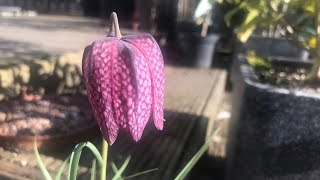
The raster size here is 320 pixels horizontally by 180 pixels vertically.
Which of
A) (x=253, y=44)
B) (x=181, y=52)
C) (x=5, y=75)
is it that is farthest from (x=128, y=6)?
(x=5, y=75)

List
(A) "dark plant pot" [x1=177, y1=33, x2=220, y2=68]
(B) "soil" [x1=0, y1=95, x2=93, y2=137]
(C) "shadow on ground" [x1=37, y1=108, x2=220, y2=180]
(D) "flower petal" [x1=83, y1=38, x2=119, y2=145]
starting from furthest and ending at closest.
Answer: (A) "dark plant pot" [x1=177, y1=33, x2=220, y2=68] → (B) "soil" [x1=0, y1=95, x2=93, y2=137] → (C) "shadow on ground" [x1=37, y1=108, x2=220, y2=180] → (D) "flower petal" [x1=83, y1=38, x2=119, y2=145]

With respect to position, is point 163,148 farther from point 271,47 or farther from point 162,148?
point 271,47

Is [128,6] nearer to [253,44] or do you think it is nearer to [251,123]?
[253,44]

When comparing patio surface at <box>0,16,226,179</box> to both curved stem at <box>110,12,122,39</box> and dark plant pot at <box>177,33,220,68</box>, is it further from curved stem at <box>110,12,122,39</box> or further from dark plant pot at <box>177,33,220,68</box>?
dark plant pot at <box>177,33,220,68</box>

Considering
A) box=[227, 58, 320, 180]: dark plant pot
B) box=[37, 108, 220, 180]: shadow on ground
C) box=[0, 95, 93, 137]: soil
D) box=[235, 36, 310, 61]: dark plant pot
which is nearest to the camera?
box=[227, 58, 320, 180]: dark plant pot

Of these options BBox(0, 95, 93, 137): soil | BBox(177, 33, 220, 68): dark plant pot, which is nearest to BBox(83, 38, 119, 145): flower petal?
BBox(0, 95, 93, 137): soil

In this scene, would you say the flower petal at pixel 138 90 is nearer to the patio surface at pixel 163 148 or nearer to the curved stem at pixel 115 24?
the curved stem at pixel 115 24
